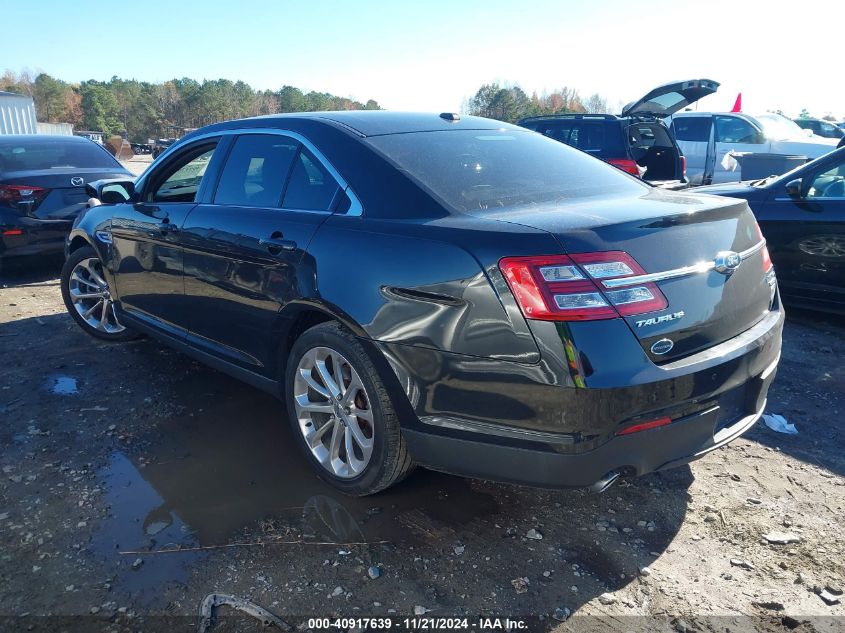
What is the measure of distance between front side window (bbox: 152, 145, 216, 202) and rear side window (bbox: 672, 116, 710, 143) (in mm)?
10732

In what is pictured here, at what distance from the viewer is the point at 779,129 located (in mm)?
12977


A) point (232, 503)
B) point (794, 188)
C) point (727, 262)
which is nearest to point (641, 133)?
point (794, 188)

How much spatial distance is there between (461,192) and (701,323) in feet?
3.52

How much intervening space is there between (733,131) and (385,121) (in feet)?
36.3

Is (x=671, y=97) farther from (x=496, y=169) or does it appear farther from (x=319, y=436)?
(x=319, y=436)

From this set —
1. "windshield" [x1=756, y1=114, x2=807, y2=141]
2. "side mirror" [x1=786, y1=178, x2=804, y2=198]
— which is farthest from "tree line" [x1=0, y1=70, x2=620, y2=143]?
"side mirror" [x1=786, y1=178, x2=804, y2=198]

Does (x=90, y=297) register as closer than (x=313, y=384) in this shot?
No

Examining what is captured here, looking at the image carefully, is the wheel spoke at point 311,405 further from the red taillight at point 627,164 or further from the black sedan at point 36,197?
the red taillight at point 627,164

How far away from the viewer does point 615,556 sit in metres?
2.59

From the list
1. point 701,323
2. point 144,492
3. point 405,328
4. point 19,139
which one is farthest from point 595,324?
point 19,139

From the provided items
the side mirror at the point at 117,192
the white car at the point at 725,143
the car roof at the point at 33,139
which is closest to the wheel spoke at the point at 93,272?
the side mirror at the point at 117,192

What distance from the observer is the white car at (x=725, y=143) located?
40.1 ft

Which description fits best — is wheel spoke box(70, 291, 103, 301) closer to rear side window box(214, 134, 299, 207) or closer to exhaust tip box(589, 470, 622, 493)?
rear side window box(214, 134, 299, 207)

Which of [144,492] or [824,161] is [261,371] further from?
[824,161]
